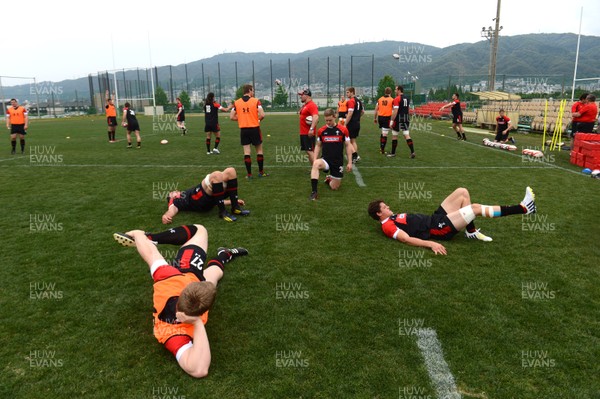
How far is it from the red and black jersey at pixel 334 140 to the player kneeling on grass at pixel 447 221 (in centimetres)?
304

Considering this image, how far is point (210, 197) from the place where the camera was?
6695 millimetres

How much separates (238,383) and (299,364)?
0.51 meters

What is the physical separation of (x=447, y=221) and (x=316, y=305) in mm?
2583

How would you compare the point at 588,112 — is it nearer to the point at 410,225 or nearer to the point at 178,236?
the point at 410,225

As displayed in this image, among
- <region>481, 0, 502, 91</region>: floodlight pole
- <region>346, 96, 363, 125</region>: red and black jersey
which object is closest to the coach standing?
<region>346, 96, 363, 125</region>: red and black jersey

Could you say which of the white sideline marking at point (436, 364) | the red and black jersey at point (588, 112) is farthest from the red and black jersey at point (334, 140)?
the red and black jersey at point (588, 112)

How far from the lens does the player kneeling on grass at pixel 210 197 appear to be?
21.4 feet

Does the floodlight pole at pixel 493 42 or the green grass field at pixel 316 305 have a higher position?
the floodlight pole at pixel 493 42

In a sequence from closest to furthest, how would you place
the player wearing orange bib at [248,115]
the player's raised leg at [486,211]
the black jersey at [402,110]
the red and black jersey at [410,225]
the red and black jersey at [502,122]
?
the player's raised leg at [486,211] → the red and black jersey at [410,225] → the player wearing orange bib at [248,115] → the black jersey at [402,110] → the red and black jersey at [502,122]

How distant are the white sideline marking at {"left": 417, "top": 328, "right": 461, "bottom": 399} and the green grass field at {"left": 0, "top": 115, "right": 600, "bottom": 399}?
23mm

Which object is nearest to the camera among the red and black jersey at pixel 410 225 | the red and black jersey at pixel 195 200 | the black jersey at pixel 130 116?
the red and black jersey at pixel 410 225

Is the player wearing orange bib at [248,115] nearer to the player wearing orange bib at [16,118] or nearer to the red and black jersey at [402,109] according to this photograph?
the red and black jersey at [402,109]

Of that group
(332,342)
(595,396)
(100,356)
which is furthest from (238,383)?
(595,396)

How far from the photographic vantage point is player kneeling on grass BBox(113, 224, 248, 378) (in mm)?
2961
